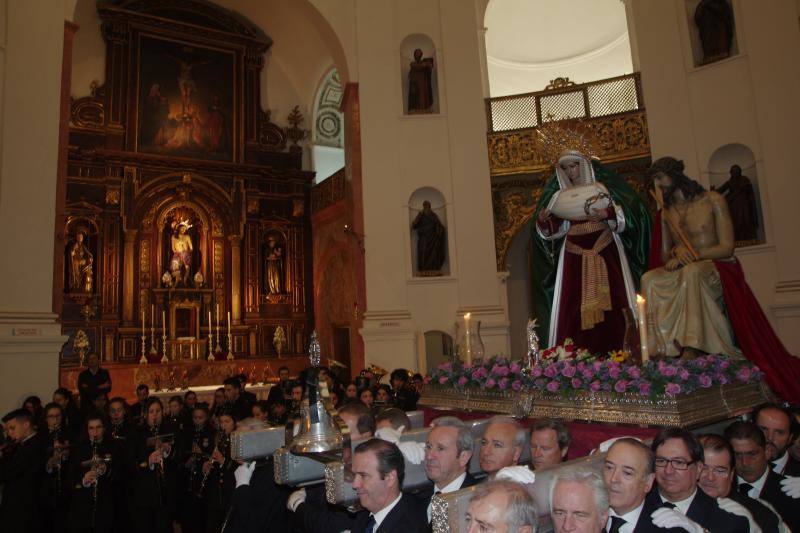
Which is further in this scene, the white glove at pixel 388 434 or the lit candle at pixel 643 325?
the lit candle at pixel 643 325

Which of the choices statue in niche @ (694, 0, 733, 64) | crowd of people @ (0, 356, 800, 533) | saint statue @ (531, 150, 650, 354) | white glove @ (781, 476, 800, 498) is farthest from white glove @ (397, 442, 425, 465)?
statue in niche @ (694, 0, 733, 64)

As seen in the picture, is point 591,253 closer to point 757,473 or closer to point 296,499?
point 757,473

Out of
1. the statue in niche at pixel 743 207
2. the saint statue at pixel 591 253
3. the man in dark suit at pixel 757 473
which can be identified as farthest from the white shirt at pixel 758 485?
the statue in niche at pixel 743 207

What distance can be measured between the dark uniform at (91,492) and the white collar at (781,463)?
5394 mm

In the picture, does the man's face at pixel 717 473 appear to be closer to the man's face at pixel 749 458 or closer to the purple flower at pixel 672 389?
the man's face at pixel 749 458

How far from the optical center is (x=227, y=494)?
19.7 ft

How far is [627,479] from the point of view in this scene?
9.32ft

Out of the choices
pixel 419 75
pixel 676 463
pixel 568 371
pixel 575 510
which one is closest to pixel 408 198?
pixel 419 75

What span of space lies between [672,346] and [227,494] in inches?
185

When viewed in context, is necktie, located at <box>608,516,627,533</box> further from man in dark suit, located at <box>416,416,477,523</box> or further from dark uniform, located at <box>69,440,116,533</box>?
dark uniform, located at <box>69,440,116,533</box>

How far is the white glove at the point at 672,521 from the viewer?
2602mm

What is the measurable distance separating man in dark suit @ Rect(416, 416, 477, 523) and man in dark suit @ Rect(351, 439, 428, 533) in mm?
303

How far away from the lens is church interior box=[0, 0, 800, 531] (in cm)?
657

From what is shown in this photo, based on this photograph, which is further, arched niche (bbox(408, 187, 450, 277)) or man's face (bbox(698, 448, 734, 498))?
arched niche (bbox(408, 187, 450, 277))
